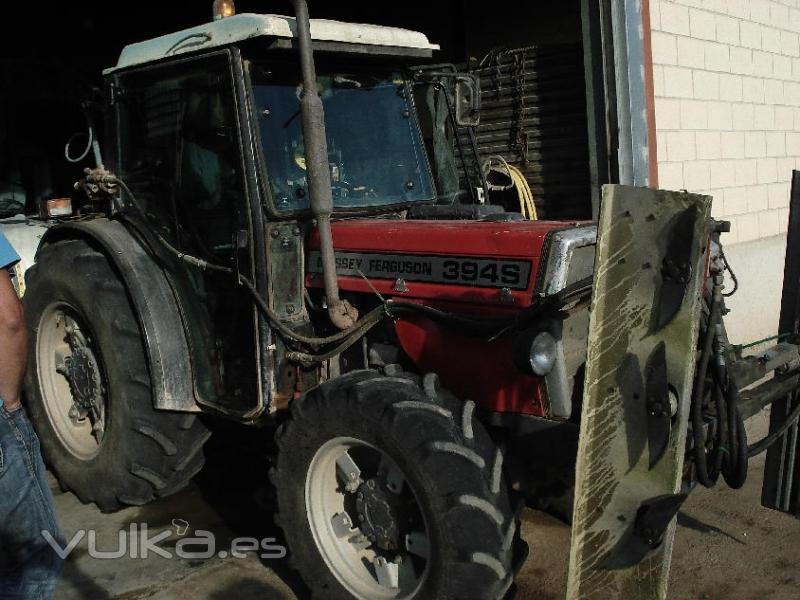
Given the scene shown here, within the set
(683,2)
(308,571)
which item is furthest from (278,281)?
(683,2)

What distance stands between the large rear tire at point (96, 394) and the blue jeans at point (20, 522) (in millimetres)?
1238

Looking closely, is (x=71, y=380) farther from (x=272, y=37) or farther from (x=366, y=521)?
(x=272, y=37)

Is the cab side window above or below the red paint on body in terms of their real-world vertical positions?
above

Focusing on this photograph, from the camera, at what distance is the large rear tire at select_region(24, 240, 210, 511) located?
391 cm

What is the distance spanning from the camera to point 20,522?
259cm

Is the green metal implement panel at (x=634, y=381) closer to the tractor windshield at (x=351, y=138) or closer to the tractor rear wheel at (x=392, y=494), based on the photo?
the tractor rear wheel at (x=392, y=494)

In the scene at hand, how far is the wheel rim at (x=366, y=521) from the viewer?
9.93 ft

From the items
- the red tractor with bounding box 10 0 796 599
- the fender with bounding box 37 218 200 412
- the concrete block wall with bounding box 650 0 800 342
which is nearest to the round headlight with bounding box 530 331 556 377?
the red tractor with bounding box 10 0 796 599

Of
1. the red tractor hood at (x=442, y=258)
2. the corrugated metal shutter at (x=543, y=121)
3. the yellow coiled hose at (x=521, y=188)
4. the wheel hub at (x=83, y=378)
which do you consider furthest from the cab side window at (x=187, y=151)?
the corrugated metal shutter at (x=543, y=121)

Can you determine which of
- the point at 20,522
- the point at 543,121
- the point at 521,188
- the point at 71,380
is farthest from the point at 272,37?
the point at 543,121

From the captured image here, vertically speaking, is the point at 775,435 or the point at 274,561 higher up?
the point at 775,435

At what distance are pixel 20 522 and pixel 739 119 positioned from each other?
256 inches

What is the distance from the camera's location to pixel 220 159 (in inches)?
139

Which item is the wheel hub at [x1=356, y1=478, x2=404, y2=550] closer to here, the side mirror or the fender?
the fender
